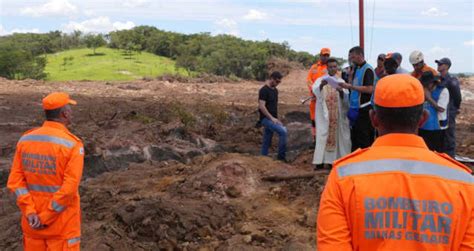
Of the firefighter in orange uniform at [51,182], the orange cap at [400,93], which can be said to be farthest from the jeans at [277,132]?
the orange cap at [400,93]

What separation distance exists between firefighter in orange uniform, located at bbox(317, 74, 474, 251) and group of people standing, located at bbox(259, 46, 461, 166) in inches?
165

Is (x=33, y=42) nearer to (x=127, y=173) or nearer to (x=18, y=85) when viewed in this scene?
(x=18, y=85)

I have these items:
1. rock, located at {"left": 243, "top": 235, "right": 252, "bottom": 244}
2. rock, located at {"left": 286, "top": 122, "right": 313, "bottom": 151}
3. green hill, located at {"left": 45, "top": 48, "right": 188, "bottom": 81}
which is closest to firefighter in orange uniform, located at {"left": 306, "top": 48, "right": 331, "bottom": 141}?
rock, located at {"left": 286, "top": 122, "right": 313, "bottom": 151}

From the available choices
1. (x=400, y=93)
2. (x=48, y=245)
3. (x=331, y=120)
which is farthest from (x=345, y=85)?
(x=400, y=93)

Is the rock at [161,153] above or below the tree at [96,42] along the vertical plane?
below

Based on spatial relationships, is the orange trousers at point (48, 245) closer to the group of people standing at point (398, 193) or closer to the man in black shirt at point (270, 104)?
the group of people standing at point (398, 193)

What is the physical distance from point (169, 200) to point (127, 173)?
2184 mm

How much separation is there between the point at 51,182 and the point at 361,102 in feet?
14.1

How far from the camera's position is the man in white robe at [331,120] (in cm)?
713

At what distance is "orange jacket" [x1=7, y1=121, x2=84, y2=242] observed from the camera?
359cm

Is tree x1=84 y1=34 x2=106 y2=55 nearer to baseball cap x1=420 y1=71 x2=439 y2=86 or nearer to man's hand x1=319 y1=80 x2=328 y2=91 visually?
man's hand x1=319 y1=80 x2=328 y2=91

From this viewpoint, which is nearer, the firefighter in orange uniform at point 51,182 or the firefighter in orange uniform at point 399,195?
the firefighter in orange uniform at point 399,195

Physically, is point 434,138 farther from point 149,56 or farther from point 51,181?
point 149,56

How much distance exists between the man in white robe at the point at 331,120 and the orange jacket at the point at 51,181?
422cm
